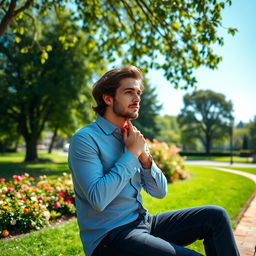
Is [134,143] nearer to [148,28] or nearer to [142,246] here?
A: [142,246]

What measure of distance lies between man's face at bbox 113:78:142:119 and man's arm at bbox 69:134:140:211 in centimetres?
39

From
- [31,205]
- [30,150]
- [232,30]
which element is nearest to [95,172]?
[31,205]

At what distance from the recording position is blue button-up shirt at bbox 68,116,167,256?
1.69 metres

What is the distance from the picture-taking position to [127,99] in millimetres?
2117

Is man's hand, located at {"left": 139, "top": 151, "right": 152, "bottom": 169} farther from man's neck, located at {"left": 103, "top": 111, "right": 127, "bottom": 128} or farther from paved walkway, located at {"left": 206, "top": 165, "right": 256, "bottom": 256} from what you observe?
paved walkway, located at {"left": 206, "top": 165, "right": 256, "bottom": 256}

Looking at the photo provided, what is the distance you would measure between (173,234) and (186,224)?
13 centimetres

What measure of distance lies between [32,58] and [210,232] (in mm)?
18757

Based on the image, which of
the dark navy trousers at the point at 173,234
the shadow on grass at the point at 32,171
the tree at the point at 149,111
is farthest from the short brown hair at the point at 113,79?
the tree at the point at 149,111

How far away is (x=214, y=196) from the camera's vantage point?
721cm

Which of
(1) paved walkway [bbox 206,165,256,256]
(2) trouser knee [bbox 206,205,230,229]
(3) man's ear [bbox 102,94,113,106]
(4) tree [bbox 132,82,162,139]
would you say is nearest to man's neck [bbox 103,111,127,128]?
(3) man's ear [bbox 102,94,113,106]

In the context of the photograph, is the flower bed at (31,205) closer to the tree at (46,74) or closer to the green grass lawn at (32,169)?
the green grass lawn at (32,169)

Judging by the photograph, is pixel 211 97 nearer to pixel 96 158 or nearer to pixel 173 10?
pixel 173 10

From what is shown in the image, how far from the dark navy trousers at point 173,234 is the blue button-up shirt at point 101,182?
0.08 metres

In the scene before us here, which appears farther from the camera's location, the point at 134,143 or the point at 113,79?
the point at 113,79
